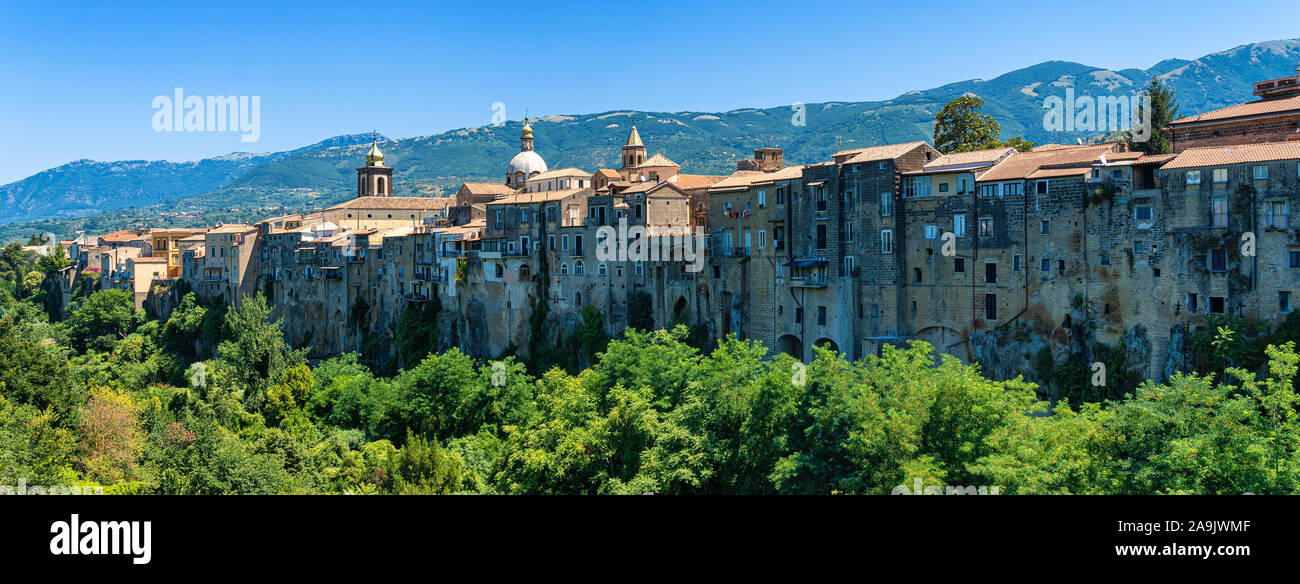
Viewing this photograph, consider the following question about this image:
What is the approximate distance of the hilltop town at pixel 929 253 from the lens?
3984cm

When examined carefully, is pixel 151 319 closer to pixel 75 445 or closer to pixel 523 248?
pixel 523 248

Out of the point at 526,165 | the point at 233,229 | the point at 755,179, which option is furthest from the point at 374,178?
the point at 755,179

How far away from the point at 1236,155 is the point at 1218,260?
410 centimetres

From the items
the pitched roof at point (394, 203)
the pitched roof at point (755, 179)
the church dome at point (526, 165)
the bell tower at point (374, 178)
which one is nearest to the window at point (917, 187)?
the pitched roof at point (755, 179)

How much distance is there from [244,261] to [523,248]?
40.4 metres

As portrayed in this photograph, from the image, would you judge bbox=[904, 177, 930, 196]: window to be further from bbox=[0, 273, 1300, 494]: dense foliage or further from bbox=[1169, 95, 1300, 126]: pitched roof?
bbox=[1169, 95, 1300, 126]: pitched roof

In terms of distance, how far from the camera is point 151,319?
4119 inches

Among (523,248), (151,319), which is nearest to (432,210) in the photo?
(151,319)

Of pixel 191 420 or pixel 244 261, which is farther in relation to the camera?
pixel 244 261

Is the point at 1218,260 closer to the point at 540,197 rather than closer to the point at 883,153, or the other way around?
the point at 883,153

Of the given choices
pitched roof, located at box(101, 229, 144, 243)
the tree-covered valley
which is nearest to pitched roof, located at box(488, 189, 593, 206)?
the tree-covered valley

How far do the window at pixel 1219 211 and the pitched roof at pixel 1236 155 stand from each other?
1398 millimetres

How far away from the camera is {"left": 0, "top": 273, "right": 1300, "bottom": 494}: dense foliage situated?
26.3 meters
